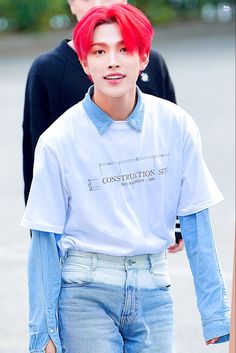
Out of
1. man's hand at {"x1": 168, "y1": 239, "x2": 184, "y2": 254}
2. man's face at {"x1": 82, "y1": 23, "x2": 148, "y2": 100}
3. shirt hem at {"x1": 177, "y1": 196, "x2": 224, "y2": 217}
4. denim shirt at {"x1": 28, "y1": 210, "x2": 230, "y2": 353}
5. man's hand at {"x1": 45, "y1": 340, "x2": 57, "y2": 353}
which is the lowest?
man's hand at {"x1": 45, "y1": 340, "x2": 57, "y2": 353}

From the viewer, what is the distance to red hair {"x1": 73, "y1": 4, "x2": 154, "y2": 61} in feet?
11.9

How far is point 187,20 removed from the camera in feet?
84.5

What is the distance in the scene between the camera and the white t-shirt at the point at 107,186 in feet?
12.2

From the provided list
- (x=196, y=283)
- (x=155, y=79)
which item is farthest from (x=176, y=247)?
(x=196, y=283)

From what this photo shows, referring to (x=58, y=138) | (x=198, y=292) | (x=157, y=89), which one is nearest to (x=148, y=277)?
(x=198, y=292)

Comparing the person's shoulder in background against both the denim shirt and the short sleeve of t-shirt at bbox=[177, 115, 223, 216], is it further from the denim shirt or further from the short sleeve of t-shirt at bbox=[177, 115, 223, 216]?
the denim shirt

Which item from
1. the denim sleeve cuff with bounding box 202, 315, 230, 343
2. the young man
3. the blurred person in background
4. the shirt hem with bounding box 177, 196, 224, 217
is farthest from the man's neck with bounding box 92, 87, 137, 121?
the blurred person in background

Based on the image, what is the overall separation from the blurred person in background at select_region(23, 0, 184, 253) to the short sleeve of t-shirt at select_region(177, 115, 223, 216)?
32.7 inches

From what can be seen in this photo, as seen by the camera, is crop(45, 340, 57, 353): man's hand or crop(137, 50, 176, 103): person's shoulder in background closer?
crop(45, 340, 57, 353): man's hand

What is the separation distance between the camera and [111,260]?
12.3 ft

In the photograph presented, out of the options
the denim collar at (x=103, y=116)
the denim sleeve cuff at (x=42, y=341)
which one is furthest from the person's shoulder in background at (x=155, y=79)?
the denim sleeve cuff at (x=42, y=341)

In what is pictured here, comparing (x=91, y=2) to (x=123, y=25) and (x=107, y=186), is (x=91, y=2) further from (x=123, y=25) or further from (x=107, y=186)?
(x=107, y=186)

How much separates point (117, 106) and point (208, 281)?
628 millimetres

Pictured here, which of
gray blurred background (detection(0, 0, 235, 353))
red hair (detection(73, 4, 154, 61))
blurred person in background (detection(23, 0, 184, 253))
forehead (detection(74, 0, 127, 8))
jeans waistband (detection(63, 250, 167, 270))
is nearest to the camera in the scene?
red hair (detection(73, 4, 154, 61))
